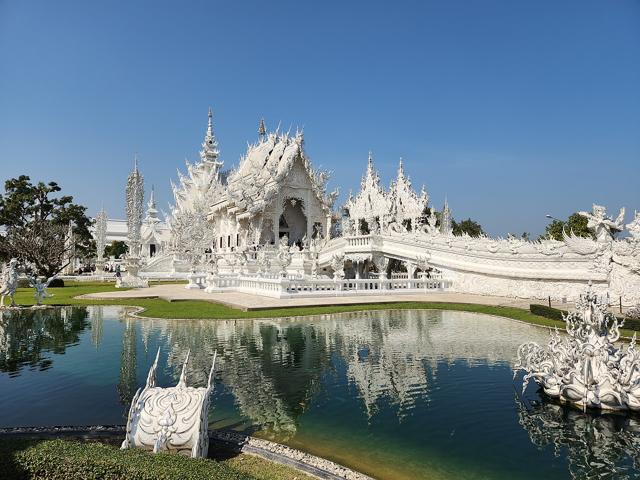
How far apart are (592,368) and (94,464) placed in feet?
19.8

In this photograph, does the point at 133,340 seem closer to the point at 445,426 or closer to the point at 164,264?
the point at 445,426

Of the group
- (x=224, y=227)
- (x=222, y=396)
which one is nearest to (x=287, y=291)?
(x=222, y=396)

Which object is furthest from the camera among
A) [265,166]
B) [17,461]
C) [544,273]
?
[265,166]

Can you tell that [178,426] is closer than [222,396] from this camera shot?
Yes

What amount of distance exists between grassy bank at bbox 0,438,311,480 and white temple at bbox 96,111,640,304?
615 inches

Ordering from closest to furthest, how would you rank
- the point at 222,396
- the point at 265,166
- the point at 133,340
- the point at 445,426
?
1. the point at 445,426
2. the point at 222,396
3. the point at 133,340
4. the point at 265,166

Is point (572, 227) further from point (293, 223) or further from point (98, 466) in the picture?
point (98, 466)

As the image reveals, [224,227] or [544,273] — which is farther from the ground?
[224,227]

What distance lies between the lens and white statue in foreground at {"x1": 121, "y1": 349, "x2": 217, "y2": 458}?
4602 mm

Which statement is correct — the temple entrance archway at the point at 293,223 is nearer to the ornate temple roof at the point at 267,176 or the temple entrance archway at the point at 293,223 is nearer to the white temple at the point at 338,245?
the white temple at the point at 338,245

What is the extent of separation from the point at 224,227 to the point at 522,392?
3741 cm

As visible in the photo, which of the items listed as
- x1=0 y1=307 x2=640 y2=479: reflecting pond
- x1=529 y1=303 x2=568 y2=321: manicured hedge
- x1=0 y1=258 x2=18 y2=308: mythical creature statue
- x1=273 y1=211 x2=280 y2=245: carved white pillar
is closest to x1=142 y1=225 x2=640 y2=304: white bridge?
x1=529 y1=303 x2=568 y2=321: manicured hedge

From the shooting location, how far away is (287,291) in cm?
2000

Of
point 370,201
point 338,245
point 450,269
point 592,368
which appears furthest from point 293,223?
point 592,368
